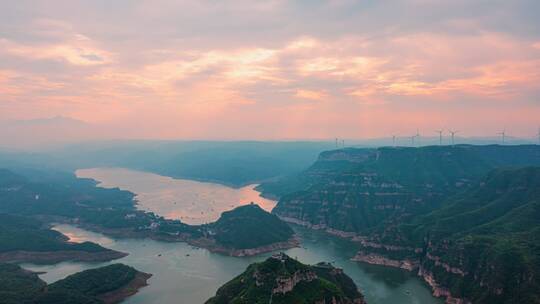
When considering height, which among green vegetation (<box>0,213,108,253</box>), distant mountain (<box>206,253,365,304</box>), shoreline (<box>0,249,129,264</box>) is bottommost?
shoreline (<box>0,249,129,264</box>)

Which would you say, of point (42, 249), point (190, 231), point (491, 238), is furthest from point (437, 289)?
point (42, 249)

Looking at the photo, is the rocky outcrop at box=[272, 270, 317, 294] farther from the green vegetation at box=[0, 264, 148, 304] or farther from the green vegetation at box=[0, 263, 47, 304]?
the green vegetation at box=[0, 263, 47, 304]

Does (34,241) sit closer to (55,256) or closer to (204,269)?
(55,256)

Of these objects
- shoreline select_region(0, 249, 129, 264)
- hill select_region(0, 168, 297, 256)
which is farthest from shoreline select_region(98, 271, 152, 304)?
hill select_region(0, 168, 297, 256)

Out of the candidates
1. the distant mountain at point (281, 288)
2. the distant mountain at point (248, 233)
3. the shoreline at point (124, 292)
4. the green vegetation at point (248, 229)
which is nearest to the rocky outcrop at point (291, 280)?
the distant mountain at point (281, 288)

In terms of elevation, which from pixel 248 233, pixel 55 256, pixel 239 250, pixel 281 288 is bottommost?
pixel 55 256

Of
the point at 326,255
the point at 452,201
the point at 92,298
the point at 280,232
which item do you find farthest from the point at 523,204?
the point at 92,298
